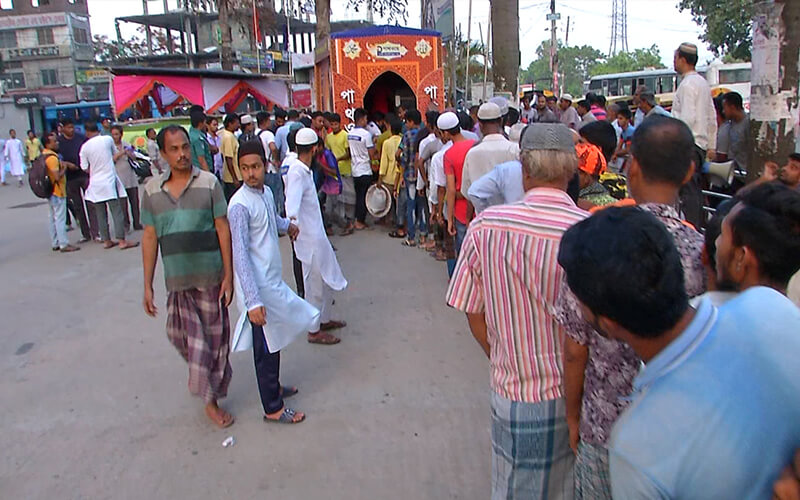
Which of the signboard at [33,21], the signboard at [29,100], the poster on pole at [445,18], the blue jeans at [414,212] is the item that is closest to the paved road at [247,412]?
the blue jeans at [414,212]

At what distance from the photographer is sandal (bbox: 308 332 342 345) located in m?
5.12

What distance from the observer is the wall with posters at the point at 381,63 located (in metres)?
12.0

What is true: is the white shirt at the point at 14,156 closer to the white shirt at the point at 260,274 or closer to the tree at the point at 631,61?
the white shirt at the point at 260,274

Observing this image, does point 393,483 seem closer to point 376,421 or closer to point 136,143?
point 376,421

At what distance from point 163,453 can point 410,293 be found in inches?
127

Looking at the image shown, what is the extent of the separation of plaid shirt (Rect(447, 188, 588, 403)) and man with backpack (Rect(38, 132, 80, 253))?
8.33m

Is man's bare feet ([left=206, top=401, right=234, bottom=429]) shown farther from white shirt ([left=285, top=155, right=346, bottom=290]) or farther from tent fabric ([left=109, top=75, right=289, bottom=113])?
tent fabric ([left=109, top=75, right=289, bottom=113])

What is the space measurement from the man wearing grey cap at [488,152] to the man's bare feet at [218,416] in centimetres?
236

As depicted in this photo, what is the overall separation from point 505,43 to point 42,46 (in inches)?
1760

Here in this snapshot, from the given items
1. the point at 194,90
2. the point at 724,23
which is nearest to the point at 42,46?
the point at 194,90

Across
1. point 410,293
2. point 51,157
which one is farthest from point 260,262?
point 51,157

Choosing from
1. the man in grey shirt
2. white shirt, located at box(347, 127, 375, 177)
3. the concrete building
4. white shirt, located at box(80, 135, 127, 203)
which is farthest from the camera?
the concrete building

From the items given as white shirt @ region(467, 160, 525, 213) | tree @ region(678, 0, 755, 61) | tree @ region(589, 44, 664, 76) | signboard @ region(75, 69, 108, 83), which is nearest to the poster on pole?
white shirt @ region(467, 160, 525, 213)

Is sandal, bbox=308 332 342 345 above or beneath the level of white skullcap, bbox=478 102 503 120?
beneath
